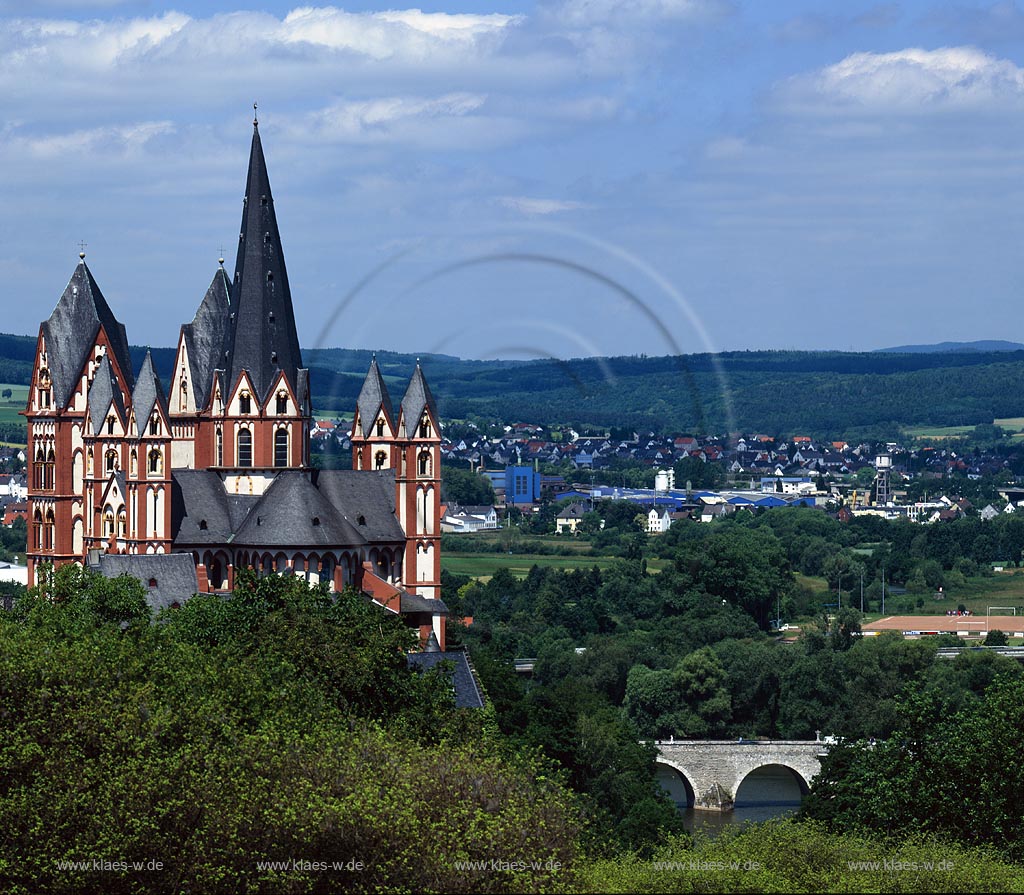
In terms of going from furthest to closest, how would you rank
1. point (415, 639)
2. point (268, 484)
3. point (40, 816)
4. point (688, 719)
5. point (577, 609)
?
point (577, 609) < point (688, 719) < point (268, 484) < point (415, 639) < point (40, 816)

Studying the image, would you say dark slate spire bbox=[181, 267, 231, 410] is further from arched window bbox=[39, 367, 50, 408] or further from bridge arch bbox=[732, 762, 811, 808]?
bridge arch bbox=[732, 762, 811, 808]

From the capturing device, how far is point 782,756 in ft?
389

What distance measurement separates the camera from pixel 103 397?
96.8 meters

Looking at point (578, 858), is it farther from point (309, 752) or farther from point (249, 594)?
point (249, 594)

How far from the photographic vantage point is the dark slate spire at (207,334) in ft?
334

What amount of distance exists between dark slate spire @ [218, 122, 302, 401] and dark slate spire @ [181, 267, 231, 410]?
2.92 m

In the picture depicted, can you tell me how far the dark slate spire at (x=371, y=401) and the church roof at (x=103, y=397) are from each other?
407 inches

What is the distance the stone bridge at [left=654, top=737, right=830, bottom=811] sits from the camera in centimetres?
11756

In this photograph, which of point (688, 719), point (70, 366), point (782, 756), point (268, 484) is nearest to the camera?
point (268, 484)

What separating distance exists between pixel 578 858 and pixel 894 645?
89.1 m

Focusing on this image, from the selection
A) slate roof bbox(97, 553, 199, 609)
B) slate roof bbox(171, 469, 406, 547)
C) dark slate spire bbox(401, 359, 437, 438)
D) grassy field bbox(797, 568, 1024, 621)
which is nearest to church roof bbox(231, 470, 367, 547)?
slate roof bbox(171, 469, 406, 547)

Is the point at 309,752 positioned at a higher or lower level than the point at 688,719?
higher

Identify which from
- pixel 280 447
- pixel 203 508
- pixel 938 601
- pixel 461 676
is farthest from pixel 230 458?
pixel 938 601

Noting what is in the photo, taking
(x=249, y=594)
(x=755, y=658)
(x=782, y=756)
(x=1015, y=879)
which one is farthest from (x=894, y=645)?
(x=1015, y=879)
